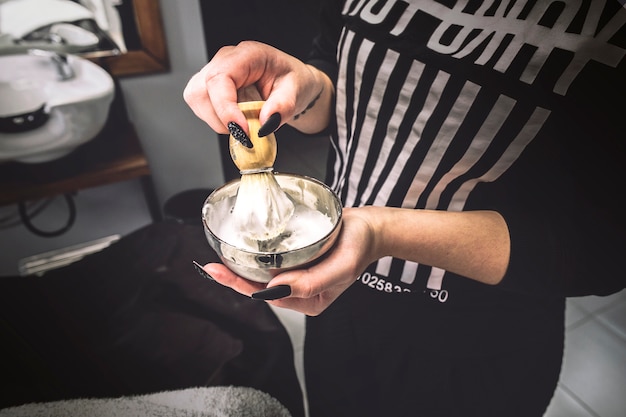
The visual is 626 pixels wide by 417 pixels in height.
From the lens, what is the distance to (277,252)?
321 millimetres

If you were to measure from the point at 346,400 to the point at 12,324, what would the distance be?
21.3 inches

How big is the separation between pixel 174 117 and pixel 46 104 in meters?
0.39

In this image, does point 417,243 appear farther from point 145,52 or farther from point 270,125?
point 145,52

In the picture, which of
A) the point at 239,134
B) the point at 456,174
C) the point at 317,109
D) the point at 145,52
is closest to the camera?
the point at 239,134

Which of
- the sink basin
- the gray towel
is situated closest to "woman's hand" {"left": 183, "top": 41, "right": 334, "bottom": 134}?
the gray towel

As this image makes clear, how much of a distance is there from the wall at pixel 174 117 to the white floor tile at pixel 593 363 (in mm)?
1051

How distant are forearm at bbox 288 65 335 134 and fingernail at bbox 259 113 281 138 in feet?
0.59

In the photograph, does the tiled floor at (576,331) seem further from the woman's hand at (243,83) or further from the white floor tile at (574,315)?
the woman's hand at (243,83)

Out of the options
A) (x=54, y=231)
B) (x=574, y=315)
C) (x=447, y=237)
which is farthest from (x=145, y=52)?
(x=574, y=315)

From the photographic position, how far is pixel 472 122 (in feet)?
1.41

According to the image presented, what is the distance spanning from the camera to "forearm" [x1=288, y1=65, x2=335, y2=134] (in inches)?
20.6

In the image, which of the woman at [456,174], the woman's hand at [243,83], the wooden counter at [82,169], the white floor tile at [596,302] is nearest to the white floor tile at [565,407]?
the white floor tile at [596,302]

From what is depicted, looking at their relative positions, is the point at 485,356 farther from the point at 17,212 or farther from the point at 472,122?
the point at 17,212

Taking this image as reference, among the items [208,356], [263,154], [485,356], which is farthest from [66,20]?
[485,356]
